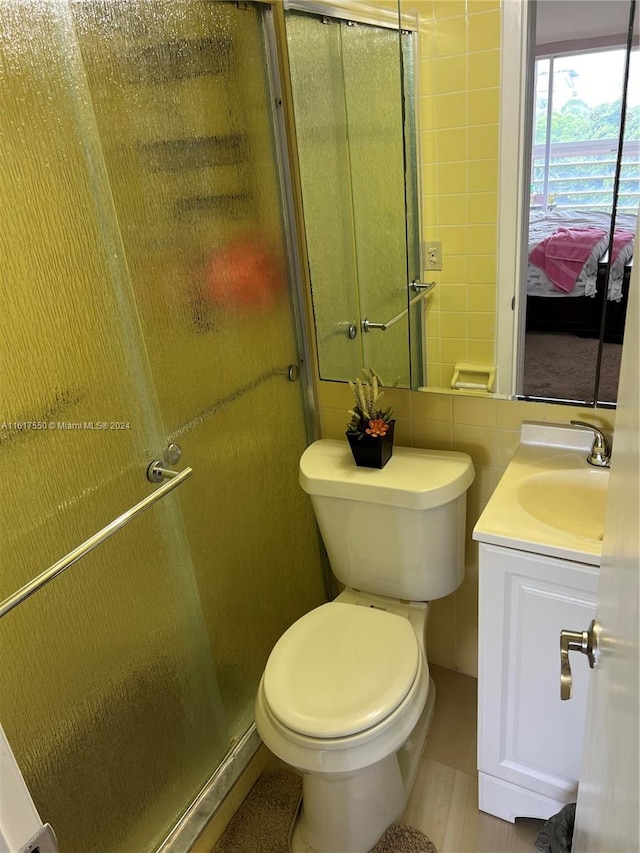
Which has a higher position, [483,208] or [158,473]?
[483,208]

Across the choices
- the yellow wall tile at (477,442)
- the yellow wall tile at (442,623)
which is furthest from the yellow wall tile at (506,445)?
the yellow wall tile at (442,623)

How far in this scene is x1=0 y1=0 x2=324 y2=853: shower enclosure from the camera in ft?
3.24

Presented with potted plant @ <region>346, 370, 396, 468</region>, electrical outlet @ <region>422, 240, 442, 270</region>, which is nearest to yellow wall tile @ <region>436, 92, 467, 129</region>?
electrical outlet @ <region>422, 240, 442, 270</region>

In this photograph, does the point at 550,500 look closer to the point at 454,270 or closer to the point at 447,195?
the point at 454,270

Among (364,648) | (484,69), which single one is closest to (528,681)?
(364,648)

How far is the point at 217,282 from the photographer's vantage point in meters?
1.40

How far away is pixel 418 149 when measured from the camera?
1421 millimetres

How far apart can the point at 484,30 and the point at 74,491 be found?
123cm

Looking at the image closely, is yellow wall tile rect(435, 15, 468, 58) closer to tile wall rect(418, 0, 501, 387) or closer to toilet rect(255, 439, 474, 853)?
tile wall rect(418, 0, 501, 387)

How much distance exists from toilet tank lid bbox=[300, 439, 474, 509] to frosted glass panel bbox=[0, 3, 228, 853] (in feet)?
1.28

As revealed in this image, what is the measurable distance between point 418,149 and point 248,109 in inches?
16.1

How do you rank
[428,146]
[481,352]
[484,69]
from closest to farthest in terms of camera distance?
1. [484,69]
2. [428,146]
3. [481,352]

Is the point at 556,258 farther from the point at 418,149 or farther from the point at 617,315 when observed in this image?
the point at 418,149

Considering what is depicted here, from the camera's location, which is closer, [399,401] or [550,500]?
[550,500]
